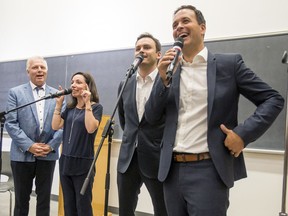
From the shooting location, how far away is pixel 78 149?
7.60 ft

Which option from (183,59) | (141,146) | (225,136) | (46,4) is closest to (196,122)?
(225,136)

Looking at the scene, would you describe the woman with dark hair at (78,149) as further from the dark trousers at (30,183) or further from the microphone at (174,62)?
the microphone at (174,62)

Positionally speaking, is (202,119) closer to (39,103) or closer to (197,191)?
(197,191)

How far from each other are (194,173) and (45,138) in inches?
68.2

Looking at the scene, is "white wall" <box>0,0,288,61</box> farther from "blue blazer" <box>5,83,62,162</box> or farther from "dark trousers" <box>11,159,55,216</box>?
"dark trousers" <box>11,159,55,216</box>

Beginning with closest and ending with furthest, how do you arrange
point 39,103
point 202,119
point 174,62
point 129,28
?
point 174,62 < point 202,119 < point 39,103 < point 129,28

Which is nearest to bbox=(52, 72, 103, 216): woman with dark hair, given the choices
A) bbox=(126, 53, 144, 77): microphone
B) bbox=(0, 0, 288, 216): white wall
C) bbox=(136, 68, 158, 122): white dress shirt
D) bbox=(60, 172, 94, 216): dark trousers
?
bbox=(60, 172, 94, 216): dark trousers

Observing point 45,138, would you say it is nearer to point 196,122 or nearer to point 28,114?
point 28,114

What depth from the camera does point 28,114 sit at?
8.81 ft

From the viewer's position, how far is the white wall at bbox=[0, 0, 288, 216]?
288 cm

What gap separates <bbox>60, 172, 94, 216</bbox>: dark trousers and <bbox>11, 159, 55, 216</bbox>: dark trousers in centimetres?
38

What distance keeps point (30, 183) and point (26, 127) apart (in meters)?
0.49

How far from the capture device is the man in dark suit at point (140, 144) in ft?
6.21

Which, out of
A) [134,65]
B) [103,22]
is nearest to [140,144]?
[134,65]
